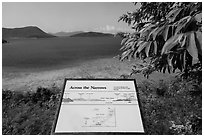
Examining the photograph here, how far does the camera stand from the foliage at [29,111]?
1.70 m

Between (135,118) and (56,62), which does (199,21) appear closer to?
(135,118)

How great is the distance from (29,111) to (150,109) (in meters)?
1.19

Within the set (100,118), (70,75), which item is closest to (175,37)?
(100,118)

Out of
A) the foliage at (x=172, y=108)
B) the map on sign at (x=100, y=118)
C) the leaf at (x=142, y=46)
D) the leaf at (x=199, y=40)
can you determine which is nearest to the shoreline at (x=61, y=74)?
the foliage at (x=172, y=108)

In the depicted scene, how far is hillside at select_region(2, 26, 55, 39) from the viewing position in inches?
89.0

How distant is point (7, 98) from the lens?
2205 mm

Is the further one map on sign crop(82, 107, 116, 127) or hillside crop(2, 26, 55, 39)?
hillside crop(2, 26, 55, 39)

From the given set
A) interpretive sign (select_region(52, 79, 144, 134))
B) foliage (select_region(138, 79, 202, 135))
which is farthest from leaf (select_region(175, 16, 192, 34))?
foliage (select_region(138, 79, 202, 135))

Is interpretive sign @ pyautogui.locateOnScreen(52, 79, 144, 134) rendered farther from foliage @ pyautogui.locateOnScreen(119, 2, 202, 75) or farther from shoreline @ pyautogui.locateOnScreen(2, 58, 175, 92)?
shoreline @ pyautogui.locateOnScreen(2, 58, 175, 92)

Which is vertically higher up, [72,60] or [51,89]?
[72,60]

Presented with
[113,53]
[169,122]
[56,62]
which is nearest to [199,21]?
[169,122]

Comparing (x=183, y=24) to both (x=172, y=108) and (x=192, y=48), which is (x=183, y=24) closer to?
(x=192, y=48)

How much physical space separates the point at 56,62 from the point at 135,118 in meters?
1.66

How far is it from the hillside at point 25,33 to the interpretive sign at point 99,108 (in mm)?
1376
